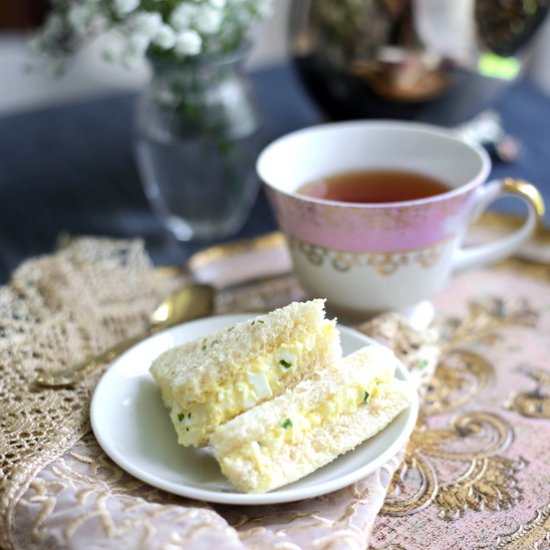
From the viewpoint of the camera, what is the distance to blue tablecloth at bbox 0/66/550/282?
1057 mm

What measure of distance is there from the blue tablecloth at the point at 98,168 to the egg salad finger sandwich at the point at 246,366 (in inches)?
14.8

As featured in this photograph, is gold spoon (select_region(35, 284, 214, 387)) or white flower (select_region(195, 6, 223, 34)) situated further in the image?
white flower (select_region(195, 6, 223, 34))

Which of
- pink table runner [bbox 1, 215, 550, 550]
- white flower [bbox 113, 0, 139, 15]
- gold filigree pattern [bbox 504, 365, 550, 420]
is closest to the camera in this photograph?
pink table runner [bbox 1, 215, 550, 550]

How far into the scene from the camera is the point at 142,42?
855mm

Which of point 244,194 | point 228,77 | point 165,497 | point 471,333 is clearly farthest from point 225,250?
point 165,497

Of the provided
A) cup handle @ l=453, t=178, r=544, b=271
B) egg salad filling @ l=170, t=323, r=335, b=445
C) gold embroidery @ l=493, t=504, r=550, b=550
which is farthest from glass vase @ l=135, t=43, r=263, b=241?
gold embroidery @ l=493, t=504, r=550, b=550

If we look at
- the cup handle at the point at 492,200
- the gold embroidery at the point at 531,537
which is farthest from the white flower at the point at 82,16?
the gold embroidery at the point at 531,537

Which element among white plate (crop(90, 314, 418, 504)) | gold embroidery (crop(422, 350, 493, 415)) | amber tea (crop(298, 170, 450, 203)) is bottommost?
gold embroidery (crop(422, 350, 493, 415))

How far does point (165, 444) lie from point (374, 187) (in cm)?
40

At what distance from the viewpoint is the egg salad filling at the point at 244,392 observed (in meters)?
0.61

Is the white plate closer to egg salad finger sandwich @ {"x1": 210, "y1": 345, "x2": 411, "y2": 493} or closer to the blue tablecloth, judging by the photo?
egg salad finger sandwich @ {"x1": 210, "y1": 345, "x2": 411, "y2": 493}

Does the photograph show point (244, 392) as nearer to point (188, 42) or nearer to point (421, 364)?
point (421, 364)

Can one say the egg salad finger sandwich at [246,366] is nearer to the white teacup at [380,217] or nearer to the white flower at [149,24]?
the white teacup at [380,217]

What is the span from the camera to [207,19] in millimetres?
868
